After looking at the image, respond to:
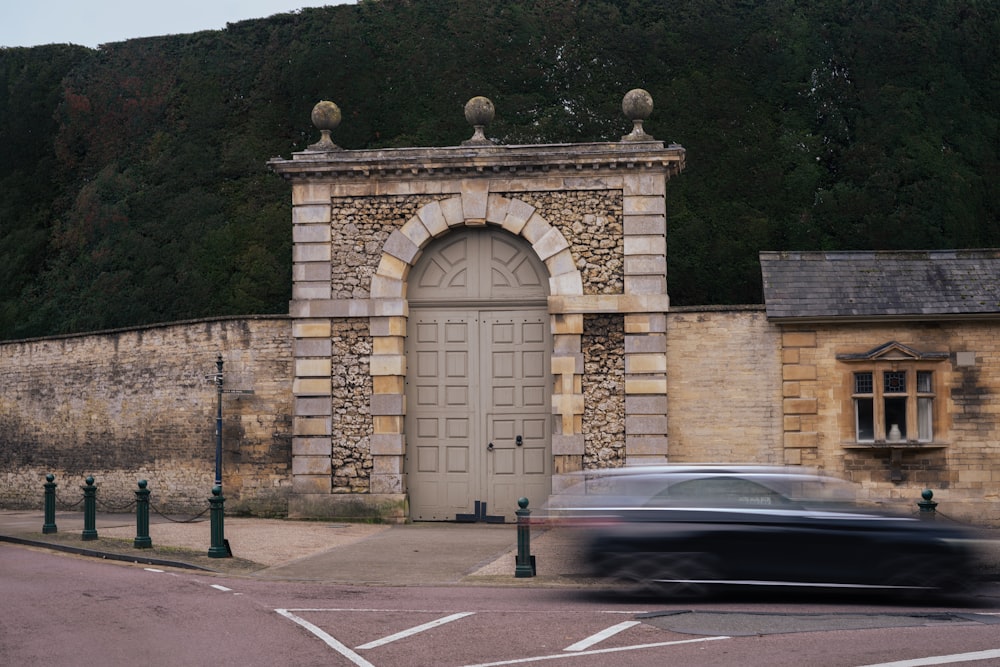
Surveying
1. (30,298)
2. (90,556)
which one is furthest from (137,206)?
(90,556)

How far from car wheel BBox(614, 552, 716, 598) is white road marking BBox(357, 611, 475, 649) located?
168 cm

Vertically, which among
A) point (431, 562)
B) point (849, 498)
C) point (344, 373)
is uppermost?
point (344, 373)

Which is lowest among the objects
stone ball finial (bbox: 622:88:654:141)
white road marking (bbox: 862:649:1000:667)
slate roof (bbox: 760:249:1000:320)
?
white road marking (bbox: 862:649:1000:667)

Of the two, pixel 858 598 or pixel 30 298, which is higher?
pixel 30 298

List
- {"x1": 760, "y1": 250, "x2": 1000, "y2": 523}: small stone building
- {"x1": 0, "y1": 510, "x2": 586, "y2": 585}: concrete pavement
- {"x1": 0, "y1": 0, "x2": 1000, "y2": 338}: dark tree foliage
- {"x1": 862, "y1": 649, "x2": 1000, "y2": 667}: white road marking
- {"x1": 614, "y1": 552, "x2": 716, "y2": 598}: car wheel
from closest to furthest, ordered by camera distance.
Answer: {"x1": 862, "y1": 649, "x2": 1000, "y2": 667}: white road marking < {"x1": 614, "y1": 552, "x2": 716, "y2": 598}: car wheel < {"x1": 0, "y1": 510, "x2": 586, "y2": 585}: concrete pavement < {"x1": 760, "y1": 250, "x2": 1000, "y2": 523}: small stone building < {"x1": 0, "y1": 0, "x2": 1000, "y2": 338}: dark tree foliage

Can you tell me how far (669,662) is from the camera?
8258 millimetres

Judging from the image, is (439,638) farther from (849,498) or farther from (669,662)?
(849,498)

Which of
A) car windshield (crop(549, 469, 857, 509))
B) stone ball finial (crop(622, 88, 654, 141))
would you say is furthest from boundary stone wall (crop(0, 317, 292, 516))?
car windshield (crop(549, 469, 857, 509))

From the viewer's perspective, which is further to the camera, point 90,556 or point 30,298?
point 30,298

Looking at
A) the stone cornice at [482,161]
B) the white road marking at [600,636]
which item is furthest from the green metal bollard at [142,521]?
the white road marking at [600,636]

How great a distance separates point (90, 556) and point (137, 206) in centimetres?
2713

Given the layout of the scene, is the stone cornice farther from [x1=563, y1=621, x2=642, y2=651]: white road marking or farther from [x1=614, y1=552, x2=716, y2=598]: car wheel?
[x1=563, y1=621, x2=642, y2=651]: white road marking

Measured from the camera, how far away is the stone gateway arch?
18.9 m

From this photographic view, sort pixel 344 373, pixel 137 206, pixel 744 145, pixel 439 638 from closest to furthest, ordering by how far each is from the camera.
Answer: pixel 439 638 < pixel 344 373 < pixel 744 145 < pixel 137 206
